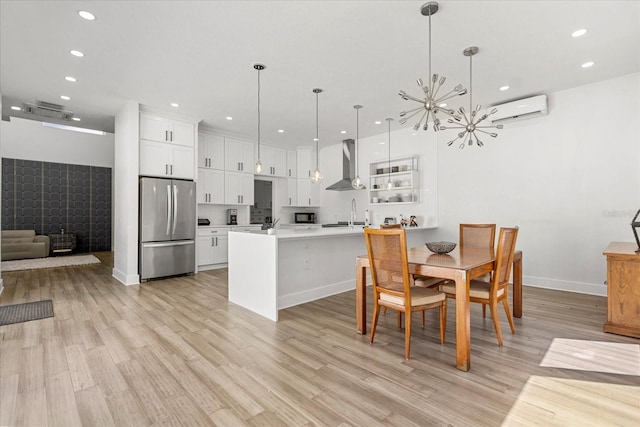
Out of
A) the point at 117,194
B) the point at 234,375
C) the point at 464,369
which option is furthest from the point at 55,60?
the point at 464,369

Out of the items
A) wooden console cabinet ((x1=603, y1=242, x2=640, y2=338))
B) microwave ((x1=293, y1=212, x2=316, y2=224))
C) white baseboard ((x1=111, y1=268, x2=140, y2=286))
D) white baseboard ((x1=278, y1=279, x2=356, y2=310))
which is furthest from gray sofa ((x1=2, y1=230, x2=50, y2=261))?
wooden console cabinet ((x1=603, y1=242, x2=640, y2=338))

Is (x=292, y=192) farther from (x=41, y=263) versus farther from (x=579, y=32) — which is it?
(x=579, y=32)

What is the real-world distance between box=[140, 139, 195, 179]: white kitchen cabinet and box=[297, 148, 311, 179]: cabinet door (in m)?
2.89

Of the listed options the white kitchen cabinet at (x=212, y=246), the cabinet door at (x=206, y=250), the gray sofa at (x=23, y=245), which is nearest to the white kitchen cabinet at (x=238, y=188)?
the white kitchen cabinet at (x=212, y=246)

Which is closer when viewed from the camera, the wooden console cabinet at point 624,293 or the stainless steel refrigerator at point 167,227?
the wooden console cabinet at point 624,293

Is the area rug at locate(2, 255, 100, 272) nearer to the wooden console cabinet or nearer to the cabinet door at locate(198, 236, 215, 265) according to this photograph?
the cabinet door at locate(198, 236, 215, 265)

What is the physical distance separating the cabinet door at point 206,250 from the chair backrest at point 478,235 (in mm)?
4629

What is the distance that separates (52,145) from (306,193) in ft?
24.0

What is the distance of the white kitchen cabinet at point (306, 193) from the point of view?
7.85 m

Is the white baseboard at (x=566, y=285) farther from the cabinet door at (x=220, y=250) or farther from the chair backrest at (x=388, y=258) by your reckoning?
the cabinet door at (x=220, y=250)

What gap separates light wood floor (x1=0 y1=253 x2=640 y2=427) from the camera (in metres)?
1.70

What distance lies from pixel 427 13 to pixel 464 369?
284 centimetres

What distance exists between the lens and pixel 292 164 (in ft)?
25.8

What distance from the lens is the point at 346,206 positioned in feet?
24.3
